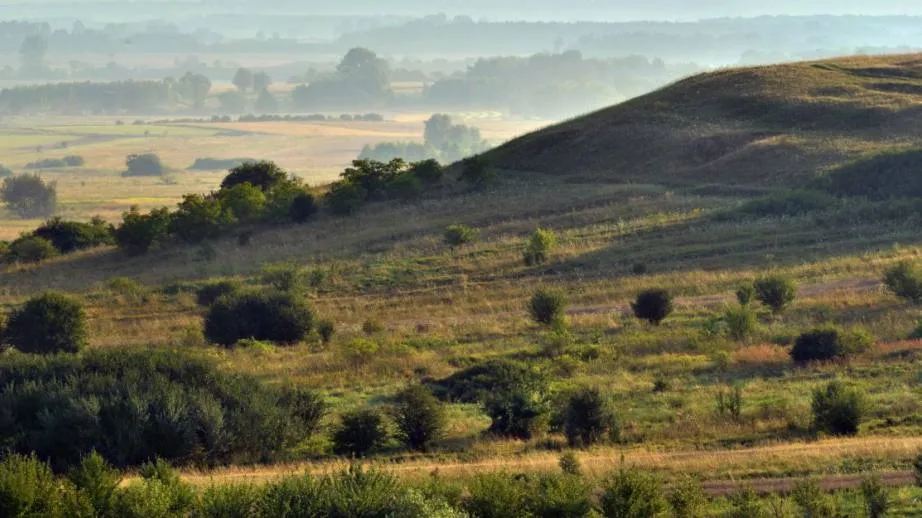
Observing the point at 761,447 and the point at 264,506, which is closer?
the point at 264,506

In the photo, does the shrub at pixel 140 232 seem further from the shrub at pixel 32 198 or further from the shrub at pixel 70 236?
the shrub at pixel 32 198

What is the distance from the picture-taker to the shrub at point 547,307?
1206 inches

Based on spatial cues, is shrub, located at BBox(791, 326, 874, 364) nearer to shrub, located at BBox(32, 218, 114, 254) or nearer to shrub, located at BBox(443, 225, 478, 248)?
shrub, located at BBox(443, 225, 478, 248)

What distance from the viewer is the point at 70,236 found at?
2183 inches

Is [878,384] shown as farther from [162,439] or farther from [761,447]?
[162,439]

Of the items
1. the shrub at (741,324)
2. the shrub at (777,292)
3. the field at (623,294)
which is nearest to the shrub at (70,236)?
the field at (623,294)

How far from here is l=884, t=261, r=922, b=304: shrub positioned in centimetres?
3012

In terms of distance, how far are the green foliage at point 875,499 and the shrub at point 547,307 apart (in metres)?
16.7

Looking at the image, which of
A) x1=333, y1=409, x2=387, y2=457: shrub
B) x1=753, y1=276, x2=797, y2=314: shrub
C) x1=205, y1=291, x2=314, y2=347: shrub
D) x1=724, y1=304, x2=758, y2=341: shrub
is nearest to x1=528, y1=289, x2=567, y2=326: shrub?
x1=724, y1=304, x2=758, y2=341: shrub

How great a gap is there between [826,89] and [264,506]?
57.9 m

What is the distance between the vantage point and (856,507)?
46.1ft

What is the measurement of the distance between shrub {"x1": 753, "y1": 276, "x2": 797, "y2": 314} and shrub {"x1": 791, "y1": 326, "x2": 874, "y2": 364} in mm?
5113

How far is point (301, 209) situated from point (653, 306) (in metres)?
28.8

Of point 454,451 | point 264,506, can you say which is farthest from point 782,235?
point 264,506
